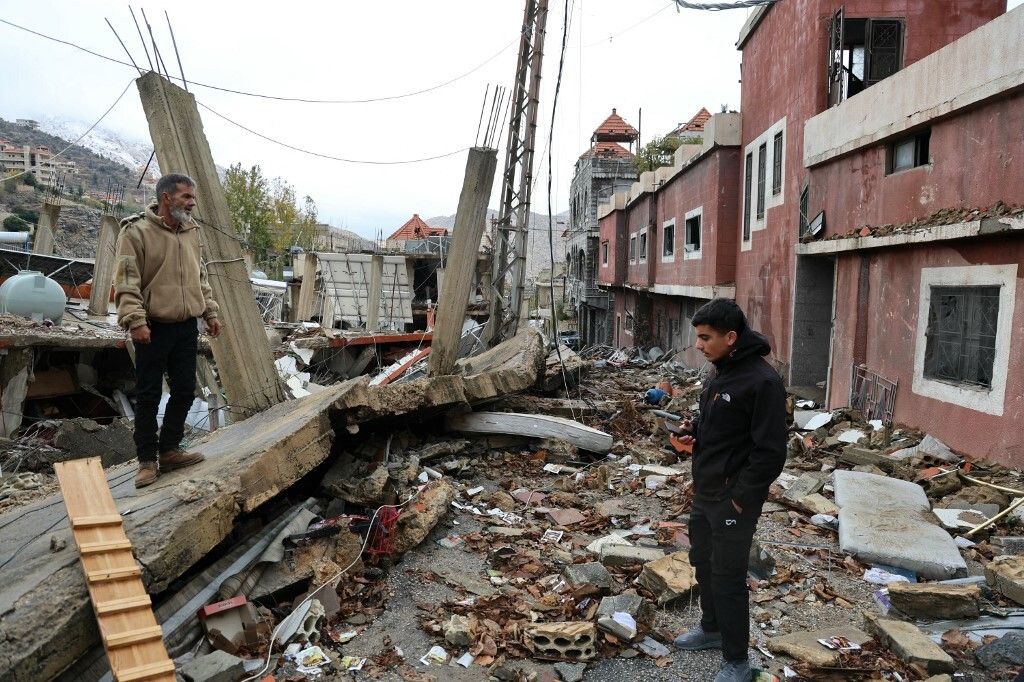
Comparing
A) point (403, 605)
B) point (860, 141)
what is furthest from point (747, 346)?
point (860, 141)

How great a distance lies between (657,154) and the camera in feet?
98.6

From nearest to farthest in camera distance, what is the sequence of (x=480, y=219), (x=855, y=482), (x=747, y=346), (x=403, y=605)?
(x=747, y=346), (x=403, y=605), (x=855, y=482), (x=480, y=219)

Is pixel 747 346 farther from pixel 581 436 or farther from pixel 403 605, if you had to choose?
pixel 581 436

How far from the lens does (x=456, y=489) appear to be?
231 inches

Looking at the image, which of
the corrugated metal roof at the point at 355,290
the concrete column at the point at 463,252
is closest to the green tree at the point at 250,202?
the corrugated metal roof at the point at 355,290

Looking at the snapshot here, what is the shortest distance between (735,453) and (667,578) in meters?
1.32

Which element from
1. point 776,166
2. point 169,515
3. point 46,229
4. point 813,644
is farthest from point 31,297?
point 776,166

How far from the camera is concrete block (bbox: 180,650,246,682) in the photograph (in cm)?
286

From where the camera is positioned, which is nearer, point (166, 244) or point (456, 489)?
point (166, 244)

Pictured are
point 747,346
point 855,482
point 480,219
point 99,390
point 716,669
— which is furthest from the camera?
point 99,390

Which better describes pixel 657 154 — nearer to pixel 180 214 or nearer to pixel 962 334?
pixel 962 334

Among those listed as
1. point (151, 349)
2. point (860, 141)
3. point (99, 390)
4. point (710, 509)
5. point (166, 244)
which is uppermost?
point (860, 141)

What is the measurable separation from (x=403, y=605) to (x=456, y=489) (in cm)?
201

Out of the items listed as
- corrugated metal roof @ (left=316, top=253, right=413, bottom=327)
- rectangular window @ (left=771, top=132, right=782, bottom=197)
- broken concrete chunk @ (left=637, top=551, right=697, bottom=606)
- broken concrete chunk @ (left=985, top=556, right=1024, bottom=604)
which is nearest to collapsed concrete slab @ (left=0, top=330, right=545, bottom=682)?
broken concrete chunk @ (left=637, top=551, right=697, bottom=606)
